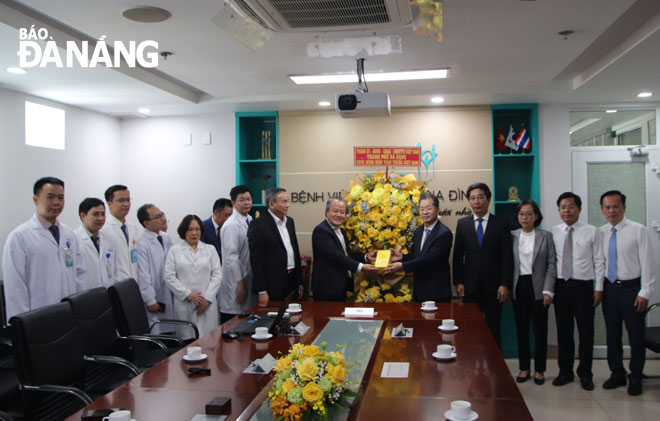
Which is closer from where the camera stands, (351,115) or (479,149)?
(351,115)

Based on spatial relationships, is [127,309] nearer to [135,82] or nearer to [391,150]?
[135,82]

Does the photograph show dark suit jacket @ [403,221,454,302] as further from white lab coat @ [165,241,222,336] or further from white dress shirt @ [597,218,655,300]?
white lab coat @ [165,241,222,336]

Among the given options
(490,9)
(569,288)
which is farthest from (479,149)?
(490,9)

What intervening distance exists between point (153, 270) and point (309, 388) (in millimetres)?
3546

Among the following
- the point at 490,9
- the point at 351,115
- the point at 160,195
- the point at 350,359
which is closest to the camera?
the point at 350,359

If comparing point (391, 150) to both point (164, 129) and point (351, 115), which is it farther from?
point (164, 129)

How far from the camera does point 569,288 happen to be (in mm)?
5027

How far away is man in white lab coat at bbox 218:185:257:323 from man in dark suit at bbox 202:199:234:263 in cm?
64

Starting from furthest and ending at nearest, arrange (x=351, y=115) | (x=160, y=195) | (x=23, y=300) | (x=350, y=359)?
(x=160, y=195)
(x=351, y=115)
(x=23, y=300)
(x=350, y=359)

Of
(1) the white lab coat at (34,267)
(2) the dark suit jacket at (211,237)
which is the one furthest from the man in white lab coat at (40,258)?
(2) the dark suit jacket at (211,237)

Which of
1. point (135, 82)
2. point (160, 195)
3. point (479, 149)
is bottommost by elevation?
point (160, 195)

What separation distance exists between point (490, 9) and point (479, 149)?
116 inches

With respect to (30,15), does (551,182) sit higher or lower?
lower

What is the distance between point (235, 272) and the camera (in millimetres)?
5121
